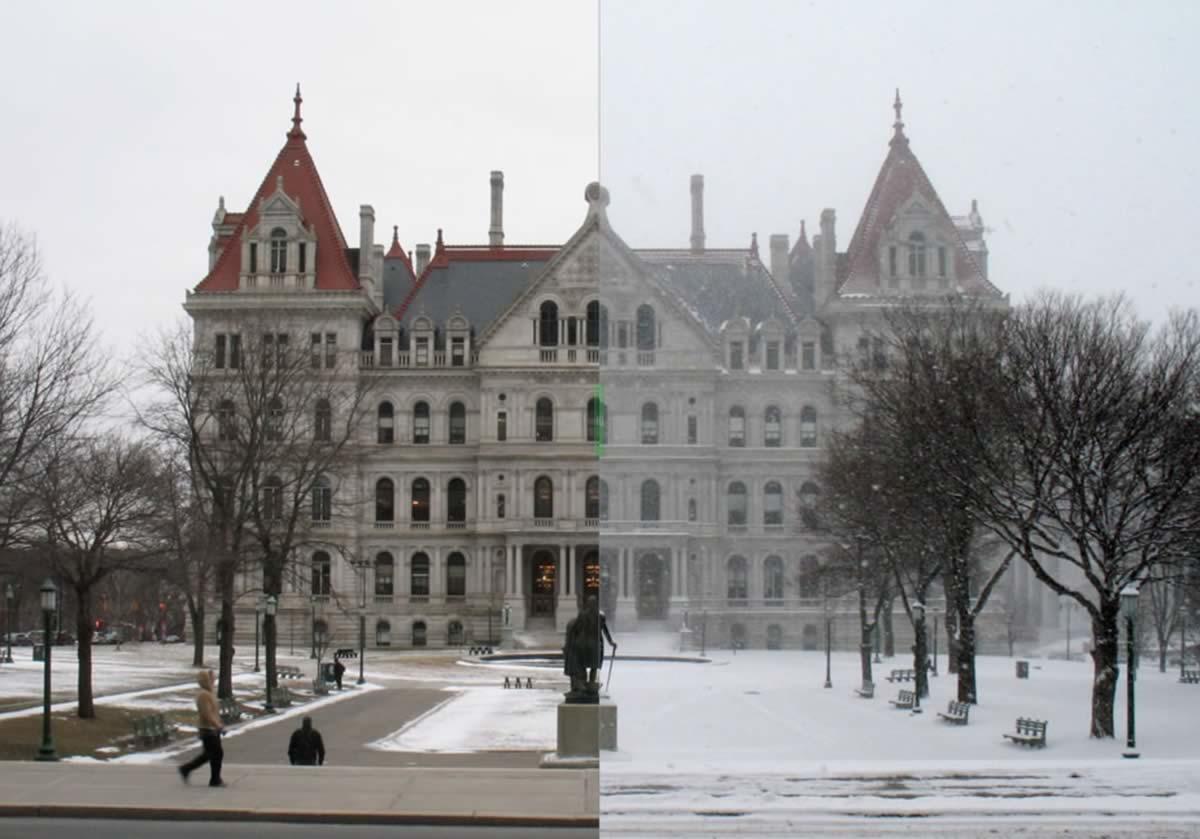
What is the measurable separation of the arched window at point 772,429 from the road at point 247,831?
5255mm

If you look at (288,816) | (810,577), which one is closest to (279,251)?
(288,816)

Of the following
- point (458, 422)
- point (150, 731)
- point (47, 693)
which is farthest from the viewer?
point (458, 422)

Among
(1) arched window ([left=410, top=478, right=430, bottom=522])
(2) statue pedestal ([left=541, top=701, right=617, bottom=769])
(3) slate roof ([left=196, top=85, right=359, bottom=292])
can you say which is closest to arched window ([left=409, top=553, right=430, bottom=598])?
(1) arched window ([left=410, top=478, right=430, bottom=522])

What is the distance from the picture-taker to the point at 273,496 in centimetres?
3084

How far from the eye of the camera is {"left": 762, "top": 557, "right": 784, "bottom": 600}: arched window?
5.57 m

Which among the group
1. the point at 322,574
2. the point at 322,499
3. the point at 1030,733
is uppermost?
the point at 322,499

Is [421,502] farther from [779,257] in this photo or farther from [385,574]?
[779,257]

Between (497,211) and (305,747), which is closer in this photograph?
(305,747)

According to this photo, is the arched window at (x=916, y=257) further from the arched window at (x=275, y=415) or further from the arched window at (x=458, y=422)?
the arched window at (x=458, y=422)

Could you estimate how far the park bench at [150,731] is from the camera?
19.8 metres

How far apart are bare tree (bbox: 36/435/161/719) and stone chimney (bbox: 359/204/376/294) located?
3390 cm

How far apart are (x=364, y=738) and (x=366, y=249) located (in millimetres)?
39972

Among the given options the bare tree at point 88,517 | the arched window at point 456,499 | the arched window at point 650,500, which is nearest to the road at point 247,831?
the arched window at point 650,500

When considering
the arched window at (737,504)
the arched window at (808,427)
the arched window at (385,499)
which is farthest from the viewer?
the arched window at (385,499)
